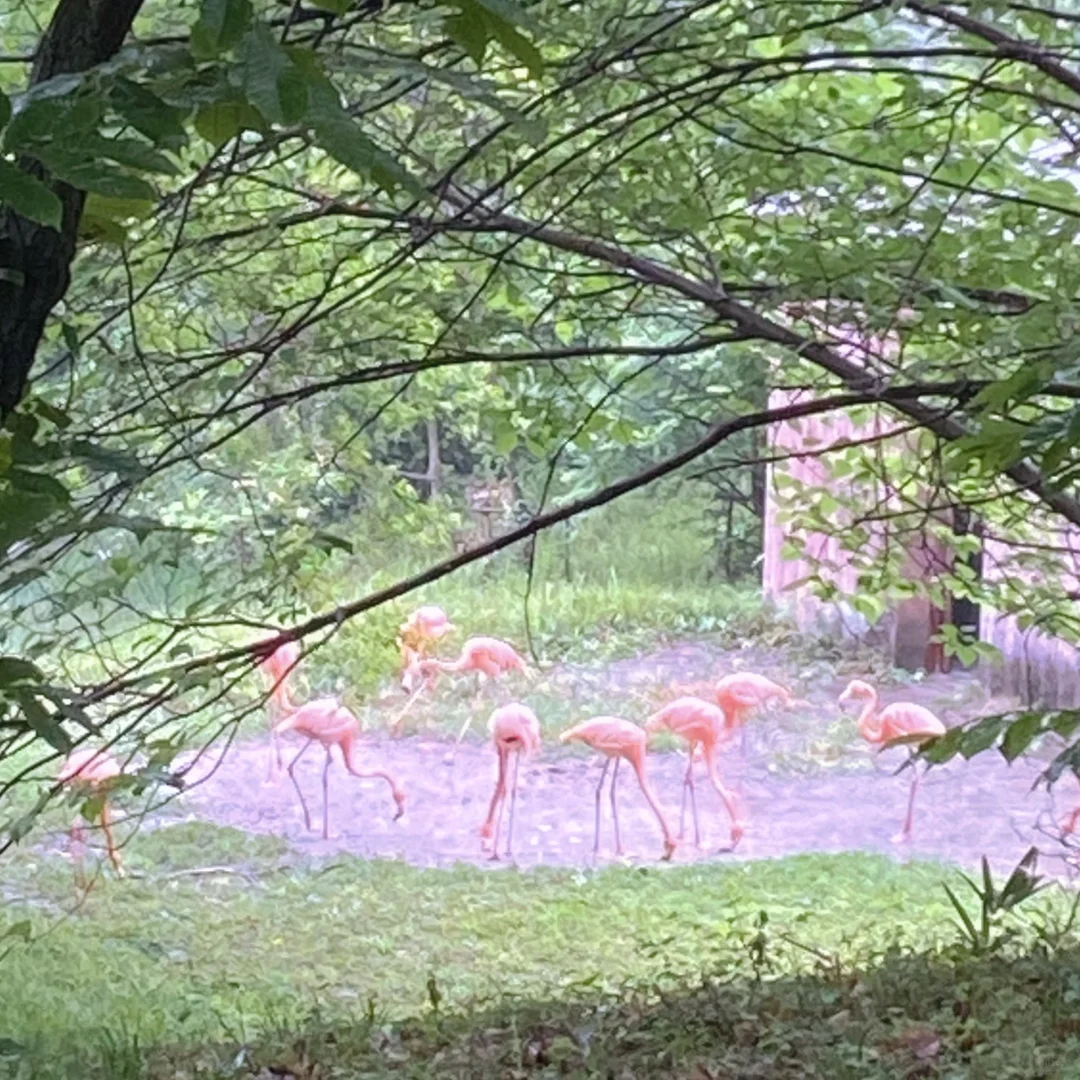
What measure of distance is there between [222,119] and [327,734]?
3.85 m

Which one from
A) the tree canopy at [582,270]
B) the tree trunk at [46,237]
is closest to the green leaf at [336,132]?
the tree trunk at [46,237]

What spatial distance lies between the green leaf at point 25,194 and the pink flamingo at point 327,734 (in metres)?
3.88

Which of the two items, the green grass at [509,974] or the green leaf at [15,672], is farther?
the green grass at [509,974]

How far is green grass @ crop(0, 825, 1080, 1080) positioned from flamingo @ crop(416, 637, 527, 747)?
0.96m

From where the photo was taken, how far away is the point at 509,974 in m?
3.02

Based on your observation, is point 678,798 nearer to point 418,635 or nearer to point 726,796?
point 726,796

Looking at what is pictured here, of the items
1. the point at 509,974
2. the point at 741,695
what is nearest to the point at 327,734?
the point at 741,695

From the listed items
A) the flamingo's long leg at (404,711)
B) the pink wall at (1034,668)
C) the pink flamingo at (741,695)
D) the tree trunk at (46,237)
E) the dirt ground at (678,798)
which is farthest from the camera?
the flamingo's long leg at (404,711)

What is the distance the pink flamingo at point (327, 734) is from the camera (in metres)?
4.43

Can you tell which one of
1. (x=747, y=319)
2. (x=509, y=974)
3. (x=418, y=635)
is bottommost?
(x=509, y=974)

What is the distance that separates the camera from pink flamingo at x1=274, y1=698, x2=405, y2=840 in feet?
14.5

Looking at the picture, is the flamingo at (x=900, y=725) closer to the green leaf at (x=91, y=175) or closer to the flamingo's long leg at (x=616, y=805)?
the flamingo's long leg at (x=616, y=805)

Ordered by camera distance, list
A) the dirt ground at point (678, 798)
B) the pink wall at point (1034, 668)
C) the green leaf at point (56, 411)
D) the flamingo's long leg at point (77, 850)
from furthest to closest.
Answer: the pink wall at point (1034, 668), the dirt ground at point (678, 798), the flamingo's long leg at point (77, 850), the green leaf at point (56, 411)

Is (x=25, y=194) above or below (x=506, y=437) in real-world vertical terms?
below
